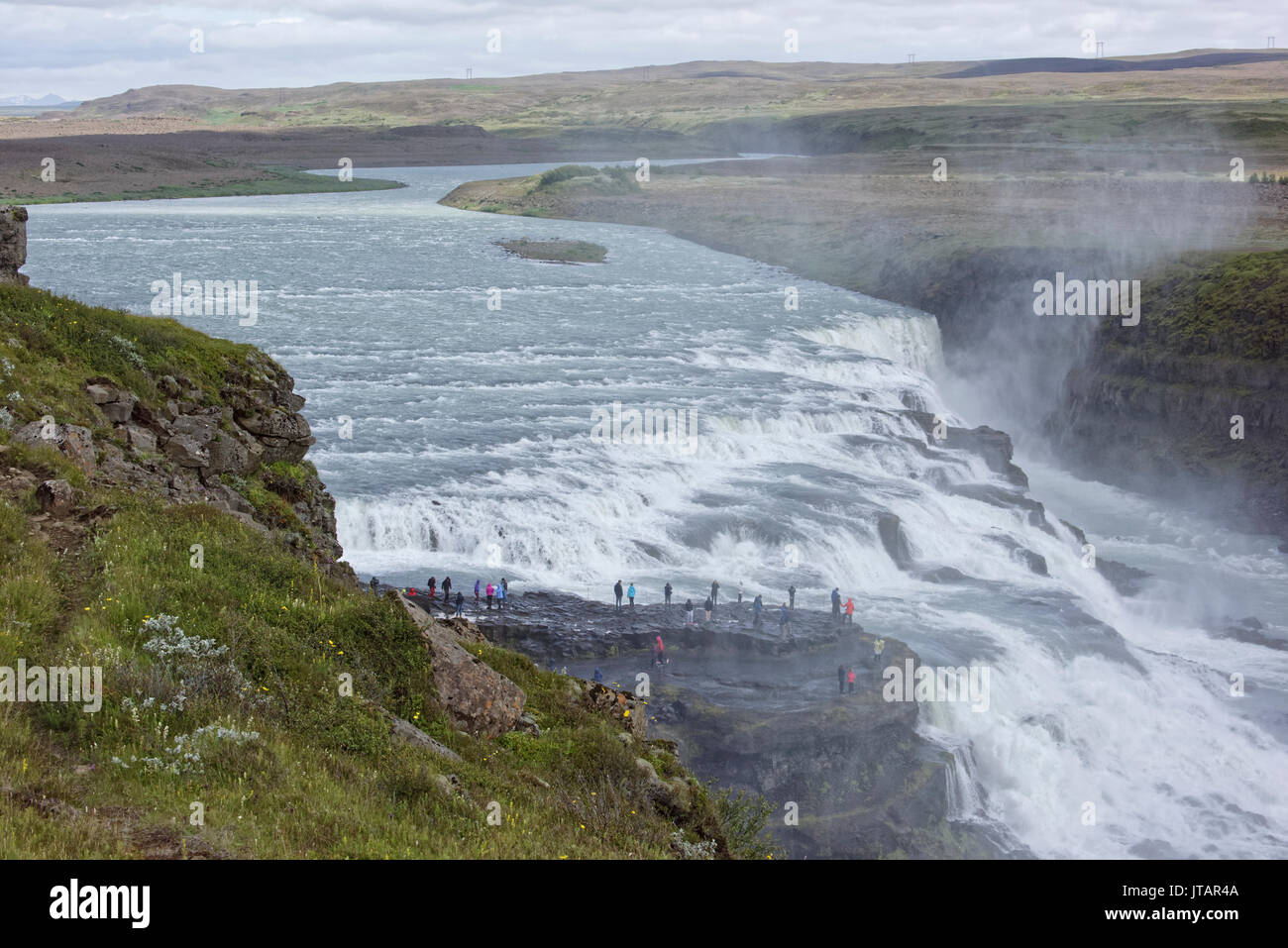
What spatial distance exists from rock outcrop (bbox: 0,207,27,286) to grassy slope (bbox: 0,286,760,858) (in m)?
5.61

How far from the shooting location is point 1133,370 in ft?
191

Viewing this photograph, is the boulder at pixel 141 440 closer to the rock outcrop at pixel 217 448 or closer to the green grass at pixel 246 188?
the rock outcrop at pixel 217 448

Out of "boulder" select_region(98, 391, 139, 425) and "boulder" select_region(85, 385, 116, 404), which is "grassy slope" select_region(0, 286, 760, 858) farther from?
"boulder" select_region(98, 391, 139, 425)

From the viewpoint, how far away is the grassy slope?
9914 mm

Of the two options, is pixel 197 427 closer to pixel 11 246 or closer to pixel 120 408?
pixel 120 408

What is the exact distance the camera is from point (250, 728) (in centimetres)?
1164

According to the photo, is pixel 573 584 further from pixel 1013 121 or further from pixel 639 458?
pixel 1013 121

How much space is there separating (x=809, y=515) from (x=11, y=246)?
23823mm

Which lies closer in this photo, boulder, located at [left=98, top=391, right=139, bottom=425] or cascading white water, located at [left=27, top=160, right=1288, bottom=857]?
boulder, located at [left=98, top=391, right=139, bottom=425]

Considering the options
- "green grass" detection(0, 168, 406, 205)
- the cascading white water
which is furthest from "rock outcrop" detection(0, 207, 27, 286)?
"green grass" detection(0, 168, 406, 205)

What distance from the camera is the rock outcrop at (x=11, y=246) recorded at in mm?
22422

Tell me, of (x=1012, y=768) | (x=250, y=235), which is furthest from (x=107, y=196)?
(x=1012, y=768)
